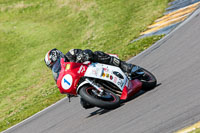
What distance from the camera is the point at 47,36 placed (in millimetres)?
24953

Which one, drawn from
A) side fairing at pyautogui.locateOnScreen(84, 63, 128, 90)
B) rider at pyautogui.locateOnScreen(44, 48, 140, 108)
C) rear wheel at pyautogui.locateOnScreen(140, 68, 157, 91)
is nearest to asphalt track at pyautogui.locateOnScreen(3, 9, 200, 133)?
rear wheel at pyautogui.locateOnScreen(140, 68, 157, 91)

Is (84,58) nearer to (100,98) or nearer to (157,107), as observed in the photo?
(100,98)

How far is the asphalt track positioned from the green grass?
1892 mm

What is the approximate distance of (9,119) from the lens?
12.5 metres

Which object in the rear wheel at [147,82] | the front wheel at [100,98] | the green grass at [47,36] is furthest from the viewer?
the green grass at [47,36]

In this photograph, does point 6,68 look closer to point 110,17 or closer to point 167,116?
point 110,17

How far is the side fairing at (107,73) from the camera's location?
23.9 feet

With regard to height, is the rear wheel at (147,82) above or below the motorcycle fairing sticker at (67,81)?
below

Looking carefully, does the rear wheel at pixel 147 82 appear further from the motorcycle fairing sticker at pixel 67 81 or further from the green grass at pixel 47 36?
the green grass at pixel 47 36

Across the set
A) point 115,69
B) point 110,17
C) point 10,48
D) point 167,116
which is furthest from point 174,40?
point 10,48

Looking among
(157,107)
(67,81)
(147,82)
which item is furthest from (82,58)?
(157,107)

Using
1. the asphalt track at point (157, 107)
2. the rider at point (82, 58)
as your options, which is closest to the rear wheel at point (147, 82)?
the asphalt track at point (157, 107)

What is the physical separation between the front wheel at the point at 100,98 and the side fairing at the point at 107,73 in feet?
0.79

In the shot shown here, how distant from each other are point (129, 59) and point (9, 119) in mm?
4671
